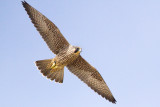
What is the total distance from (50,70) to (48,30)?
1.37 m

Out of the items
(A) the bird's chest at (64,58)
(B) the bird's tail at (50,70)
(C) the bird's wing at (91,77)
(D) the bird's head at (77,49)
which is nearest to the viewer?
(D) the bird's head at (77,49)

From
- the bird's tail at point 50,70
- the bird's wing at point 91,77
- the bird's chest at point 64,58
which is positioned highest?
the bird's wing at point 91,77

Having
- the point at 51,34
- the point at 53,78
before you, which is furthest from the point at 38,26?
the point at 53,78

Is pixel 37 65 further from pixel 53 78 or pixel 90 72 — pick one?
pixel 90 72

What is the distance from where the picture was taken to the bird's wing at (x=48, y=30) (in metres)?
10.1

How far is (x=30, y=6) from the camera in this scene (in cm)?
1006

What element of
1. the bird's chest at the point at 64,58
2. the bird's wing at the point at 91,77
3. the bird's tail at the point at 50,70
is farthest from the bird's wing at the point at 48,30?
the bird's wing at the point at 91,77

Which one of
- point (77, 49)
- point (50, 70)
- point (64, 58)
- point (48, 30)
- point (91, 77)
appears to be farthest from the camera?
point (91, 77)

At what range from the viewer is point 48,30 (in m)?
10.2

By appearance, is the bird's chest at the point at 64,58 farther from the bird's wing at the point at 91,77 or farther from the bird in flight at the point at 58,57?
the bird's wing at the point at 91,77

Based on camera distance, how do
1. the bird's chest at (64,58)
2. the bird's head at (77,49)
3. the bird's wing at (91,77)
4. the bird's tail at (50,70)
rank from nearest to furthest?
the bird's head at (77,49)
the bird's chest at (64,58)
the bird's tail at (50,70)
the bird's wing at (91,77)

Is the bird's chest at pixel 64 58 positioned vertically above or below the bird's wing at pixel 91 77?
below

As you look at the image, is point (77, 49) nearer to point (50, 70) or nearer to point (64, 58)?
point (64, 58)

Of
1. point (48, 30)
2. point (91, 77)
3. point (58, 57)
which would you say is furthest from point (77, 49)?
point (91, 77)
